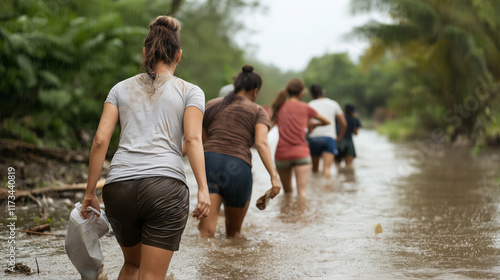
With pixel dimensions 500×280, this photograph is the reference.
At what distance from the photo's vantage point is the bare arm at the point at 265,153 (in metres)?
5.69

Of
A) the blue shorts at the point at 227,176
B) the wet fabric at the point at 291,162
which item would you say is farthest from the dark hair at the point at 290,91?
the blue shorts at the point at 227,176

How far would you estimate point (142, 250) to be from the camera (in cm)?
346

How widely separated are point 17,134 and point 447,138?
21.1m

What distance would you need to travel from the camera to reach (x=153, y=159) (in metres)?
3.48

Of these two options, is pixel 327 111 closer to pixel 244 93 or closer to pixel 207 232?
pixel 244 93

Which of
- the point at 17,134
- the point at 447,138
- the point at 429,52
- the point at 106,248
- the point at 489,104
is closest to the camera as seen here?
the point at 106,248

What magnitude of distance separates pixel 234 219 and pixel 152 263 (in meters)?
2.67

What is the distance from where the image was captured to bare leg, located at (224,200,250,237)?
5949 mm

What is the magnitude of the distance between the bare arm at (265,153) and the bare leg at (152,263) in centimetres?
236

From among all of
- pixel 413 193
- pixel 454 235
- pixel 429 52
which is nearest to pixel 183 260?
pixel 454 235

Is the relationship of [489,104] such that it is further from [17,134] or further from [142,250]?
[142,250]

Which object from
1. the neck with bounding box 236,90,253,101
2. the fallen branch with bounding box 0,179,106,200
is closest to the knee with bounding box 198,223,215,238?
the neck with bounding box 236,90,253,101

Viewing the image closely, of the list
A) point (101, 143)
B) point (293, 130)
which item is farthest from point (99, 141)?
point (293, 130)

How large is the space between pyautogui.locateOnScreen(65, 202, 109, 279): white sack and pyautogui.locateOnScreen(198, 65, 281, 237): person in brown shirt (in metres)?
1.73
